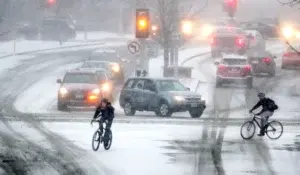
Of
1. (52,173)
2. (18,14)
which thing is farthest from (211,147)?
(18,14)

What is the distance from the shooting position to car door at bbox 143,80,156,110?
36562mm

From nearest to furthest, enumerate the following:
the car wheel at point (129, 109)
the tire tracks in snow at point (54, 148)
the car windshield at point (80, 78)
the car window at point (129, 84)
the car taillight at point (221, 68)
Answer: the tire tracks in snow at point (54, 148) → the car wheel at point (129, 109) → the car window at point (129, 84) → the car windshield at point (80, 78) → the car taillight at point (221, 68)

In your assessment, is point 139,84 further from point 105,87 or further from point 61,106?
point 61,106

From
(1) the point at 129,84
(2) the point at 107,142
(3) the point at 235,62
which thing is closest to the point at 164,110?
(1) the point at 129,84

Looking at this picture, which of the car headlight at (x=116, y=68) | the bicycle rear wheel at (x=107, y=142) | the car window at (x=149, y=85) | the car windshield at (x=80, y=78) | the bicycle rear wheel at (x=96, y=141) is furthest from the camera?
the car headlight at (x=116, y=68)

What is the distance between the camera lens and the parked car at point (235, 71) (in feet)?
157

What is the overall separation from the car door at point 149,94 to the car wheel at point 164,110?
1.67ft

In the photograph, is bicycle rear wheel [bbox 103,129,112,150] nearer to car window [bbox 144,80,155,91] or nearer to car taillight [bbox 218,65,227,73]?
car window [bbox 144,80,155,91]

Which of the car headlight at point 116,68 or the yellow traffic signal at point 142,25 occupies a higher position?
the yellow traffic signal at point 142,25

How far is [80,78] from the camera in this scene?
40.6m

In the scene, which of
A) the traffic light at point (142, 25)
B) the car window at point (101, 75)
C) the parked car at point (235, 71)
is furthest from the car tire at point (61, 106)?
the parked car at point (235, 71)

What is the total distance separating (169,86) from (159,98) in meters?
0.99

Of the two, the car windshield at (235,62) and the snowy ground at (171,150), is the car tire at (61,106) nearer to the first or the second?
the snowy ground at (171,150)

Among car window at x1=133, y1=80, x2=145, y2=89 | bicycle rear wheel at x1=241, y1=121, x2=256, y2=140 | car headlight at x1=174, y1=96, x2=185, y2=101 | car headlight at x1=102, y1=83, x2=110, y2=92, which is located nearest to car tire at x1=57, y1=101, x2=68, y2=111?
car headlight at x1=102, y1=83, x2=110, y2=92
